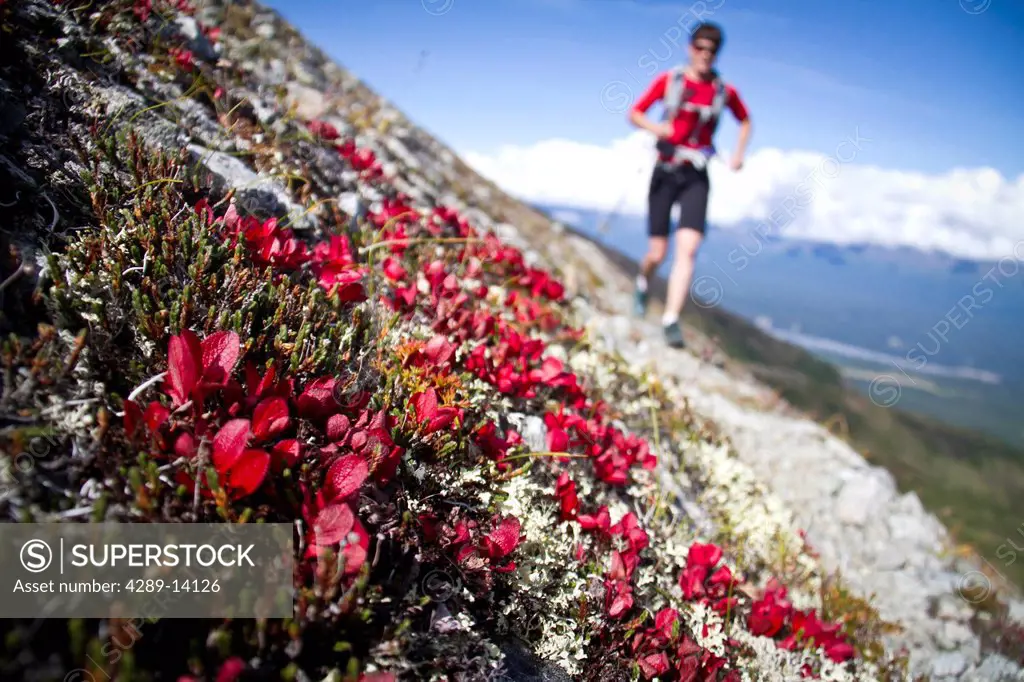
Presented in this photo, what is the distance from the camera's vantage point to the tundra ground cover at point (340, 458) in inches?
67.4

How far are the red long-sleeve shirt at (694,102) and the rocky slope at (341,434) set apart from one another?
3.98 metres

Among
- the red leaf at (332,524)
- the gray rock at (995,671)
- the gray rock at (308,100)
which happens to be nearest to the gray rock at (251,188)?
the red leaf at (332,524)

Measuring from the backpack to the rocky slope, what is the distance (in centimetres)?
405

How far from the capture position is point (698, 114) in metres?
7.35

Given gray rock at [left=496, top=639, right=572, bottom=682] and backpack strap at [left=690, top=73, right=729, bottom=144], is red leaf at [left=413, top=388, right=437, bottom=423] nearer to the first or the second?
gray rock at [left=496, top=639, right=572, bottom=682]

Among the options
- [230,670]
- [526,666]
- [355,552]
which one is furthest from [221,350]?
[526,666]

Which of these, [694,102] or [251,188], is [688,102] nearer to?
[694,102]

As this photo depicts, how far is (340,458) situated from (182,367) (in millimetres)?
677

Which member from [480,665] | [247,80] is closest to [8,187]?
[480,665]

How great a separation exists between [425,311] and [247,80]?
424cm

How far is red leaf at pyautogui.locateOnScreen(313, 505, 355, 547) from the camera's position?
1.81 meters

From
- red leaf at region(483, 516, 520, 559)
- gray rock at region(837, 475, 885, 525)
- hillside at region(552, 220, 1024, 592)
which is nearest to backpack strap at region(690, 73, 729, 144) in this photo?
gray rock at region(837, 475, 885, 525)

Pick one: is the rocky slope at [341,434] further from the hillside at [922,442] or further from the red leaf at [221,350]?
the hillside at [922,442]

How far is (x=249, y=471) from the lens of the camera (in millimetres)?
1802
